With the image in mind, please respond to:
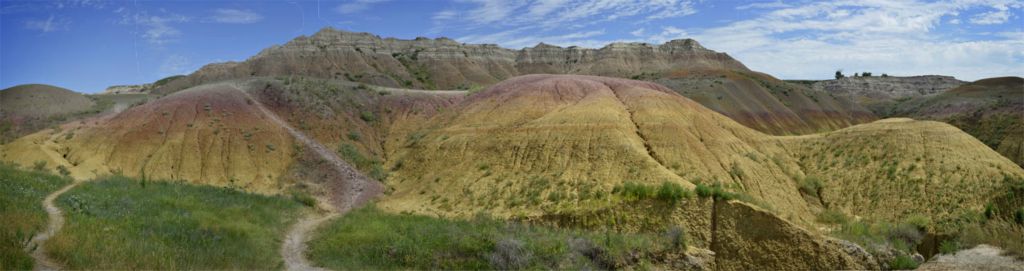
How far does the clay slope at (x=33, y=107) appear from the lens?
4274 cm

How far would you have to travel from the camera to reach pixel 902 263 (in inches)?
926

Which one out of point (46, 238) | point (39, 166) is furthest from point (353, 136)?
point (46, 238)

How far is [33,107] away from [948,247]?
59.4 m

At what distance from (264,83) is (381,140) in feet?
32.0

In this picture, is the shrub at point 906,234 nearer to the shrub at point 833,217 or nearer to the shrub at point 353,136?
the shrub at point 833,217

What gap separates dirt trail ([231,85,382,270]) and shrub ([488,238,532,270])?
17.4ft

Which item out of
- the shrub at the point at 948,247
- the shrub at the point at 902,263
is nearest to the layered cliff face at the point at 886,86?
the shrub at the point at 948,247

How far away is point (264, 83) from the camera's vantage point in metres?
45.7

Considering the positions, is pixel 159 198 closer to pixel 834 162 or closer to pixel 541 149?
pixel 541 149

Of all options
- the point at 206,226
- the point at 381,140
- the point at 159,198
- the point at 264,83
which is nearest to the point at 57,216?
the point at 206,226

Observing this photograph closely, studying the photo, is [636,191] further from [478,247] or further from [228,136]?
[228,136]

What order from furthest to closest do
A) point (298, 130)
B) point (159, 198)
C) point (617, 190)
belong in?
point (298, 130) → point (617, 190) → point (159, 198)

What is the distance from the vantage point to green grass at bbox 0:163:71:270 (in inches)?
474

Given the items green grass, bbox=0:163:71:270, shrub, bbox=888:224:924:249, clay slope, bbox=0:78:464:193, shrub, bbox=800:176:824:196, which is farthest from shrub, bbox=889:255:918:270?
clay slope, bbox=0:78:464:193
